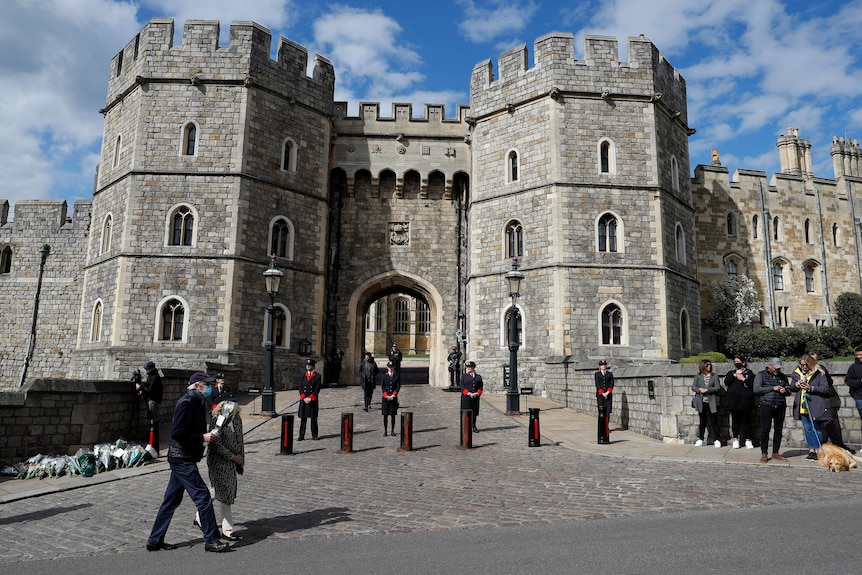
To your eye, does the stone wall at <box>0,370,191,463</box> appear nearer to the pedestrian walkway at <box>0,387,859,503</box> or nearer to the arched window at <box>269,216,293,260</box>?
the pedestrian walkway at <box>0,387,859,503</box>

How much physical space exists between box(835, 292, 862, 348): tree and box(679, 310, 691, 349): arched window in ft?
35.3

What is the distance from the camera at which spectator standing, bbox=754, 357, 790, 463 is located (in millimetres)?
9508

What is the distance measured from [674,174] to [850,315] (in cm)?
1275

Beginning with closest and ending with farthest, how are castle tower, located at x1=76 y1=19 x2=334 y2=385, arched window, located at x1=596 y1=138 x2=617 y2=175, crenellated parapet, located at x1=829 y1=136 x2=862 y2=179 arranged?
castle tower, located at x1=76 y1=19 x2=334 y2=385
arched window, located at x1=596 y1=138 x2=617 y2=175
crenellated parapet, located at x1=829 y1=136 x2=862 y2=179

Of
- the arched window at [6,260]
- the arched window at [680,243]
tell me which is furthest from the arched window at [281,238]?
the arched window at [680,243]

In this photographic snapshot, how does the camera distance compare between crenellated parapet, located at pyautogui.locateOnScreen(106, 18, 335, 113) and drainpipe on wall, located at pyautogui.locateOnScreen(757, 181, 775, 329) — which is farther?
drainpipe on wall, located at pyautogui.locateOnScreen(757, 181, 775, 329)

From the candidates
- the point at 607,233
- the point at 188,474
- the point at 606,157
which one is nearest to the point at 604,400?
the point at 188,474

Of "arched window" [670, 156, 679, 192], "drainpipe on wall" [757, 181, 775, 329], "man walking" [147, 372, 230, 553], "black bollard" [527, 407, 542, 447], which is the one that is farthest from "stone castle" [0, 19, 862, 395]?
"man walking" [147, 372, 230, 553]

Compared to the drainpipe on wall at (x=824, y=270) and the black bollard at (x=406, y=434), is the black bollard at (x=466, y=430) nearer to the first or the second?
the black bollard at (x=406, y=434)

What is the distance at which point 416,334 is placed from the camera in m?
68.8

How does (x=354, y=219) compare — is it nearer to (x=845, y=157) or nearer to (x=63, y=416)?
(x=63, y=416)

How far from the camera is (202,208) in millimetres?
20219

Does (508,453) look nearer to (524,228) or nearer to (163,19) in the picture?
(524,228)

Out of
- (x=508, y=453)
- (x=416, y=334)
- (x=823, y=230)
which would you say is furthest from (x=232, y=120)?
(x=416, y=334)
